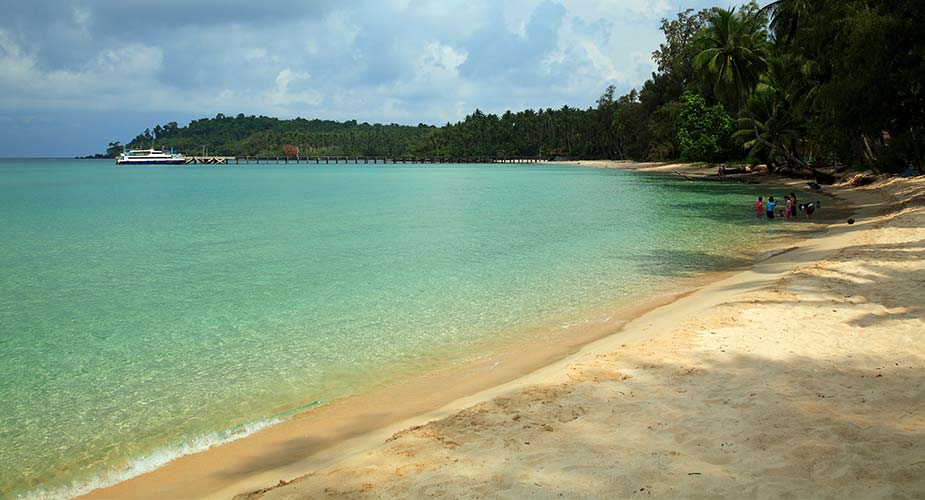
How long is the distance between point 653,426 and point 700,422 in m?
0.45

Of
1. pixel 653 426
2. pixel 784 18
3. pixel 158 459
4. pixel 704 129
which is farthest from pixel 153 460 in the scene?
pixel 704 129

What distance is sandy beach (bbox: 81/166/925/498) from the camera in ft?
15.5

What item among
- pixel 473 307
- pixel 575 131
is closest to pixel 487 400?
pixel 473 307

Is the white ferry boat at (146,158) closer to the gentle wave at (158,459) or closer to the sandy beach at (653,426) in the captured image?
the gentle wave at (158,459)

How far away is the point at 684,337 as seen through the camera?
905 cm

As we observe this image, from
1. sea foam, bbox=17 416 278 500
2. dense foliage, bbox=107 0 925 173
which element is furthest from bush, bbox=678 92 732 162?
sea foam, bbox=17 416 278 500

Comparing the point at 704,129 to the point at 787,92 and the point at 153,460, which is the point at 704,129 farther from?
the point at 153,460

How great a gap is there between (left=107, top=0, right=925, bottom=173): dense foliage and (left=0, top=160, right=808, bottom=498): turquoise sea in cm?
683

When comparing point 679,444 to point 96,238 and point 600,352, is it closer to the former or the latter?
point 600,352

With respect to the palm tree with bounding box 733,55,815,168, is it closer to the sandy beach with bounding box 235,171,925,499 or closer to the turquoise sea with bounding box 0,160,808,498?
the turquoise sea with bounding box 0,160,808,498

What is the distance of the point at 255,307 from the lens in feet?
45.9

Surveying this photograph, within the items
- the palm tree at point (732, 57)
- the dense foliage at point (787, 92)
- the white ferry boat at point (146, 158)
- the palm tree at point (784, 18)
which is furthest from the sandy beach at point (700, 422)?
the white ferry boat at point (146, 158)

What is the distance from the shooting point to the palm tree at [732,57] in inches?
2090

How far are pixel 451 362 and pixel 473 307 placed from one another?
3724 millimetres
